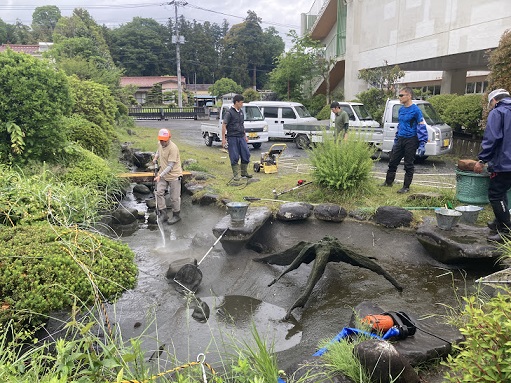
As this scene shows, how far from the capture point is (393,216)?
6434 millimetres

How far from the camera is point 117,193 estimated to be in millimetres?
8734

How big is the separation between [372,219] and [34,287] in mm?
5165

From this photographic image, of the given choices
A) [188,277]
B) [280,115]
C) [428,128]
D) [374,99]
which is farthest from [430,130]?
[188,277]

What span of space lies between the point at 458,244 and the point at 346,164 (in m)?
2.77

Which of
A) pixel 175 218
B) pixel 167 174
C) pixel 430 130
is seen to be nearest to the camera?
pixel 167 174

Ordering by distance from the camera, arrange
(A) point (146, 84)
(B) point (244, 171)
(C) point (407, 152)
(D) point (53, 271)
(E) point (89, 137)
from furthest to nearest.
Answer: (A) point (146, 84) → (E) point (89, 137) → (B) point (244, 171) → (C) point (407, 152) → (D) point (53, 271)

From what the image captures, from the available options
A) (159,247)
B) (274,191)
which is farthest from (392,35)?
(159,247)

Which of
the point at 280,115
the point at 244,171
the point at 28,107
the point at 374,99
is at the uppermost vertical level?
the point at 374,99

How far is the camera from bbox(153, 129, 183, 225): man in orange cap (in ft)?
25.5

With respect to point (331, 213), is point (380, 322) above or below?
above

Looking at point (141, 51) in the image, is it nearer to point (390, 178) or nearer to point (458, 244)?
point (390, 178)

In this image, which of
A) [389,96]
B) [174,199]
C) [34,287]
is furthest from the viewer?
[389,96]

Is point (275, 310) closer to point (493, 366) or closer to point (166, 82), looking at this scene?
point (493, 366)

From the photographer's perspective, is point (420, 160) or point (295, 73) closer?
point (420, 160)
